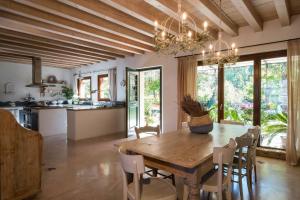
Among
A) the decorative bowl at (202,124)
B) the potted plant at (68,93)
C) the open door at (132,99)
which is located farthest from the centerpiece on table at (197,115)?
the potted plant at (68,93)

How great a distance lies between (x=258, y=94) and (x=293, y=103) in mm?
658

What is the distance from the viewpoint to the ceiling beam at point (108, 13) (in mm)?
2717

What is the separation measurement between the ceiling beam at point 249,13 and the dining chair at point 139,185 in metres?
2.59

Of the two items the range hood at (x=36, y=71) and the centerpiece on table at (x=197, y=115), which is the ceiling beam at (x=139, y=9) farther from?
the range hood at (x=36, y=71)

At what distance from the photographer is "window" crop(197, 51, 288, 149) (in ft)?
12.7

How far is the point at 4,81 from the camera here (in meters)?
7.10

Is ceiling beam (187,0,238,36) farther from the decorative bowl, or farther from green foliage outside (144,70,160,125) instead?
green foliage outside (144,70,160,125)

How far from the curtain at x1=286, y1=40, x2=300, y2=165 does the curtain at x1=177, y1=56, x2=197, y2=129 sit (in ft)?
6.25

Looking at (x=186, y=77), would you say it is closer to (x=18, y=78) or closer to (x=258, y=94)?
(x=258, y=94)

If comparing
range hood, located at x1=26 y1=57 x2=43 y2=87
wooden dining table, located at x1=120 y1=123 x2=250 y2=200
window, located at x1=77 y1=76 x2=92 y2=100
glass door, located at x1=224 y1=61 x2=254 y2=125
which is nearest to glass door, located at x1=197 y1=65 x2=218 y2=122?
glass door, located at x1=224 y1=61 x2=254 y2=125

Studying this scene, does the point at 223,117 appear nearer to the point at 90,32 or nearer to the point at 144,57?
the point at 144,57

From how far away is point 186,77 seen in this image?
15.8 ft

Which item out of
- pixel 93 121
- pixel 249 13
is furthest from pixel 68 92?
pixel 249 13

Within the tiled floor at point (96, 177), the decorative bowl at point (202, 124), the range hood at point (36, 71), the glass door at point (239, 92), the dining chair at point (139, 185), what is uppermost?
the range hood at point (36, 71)
